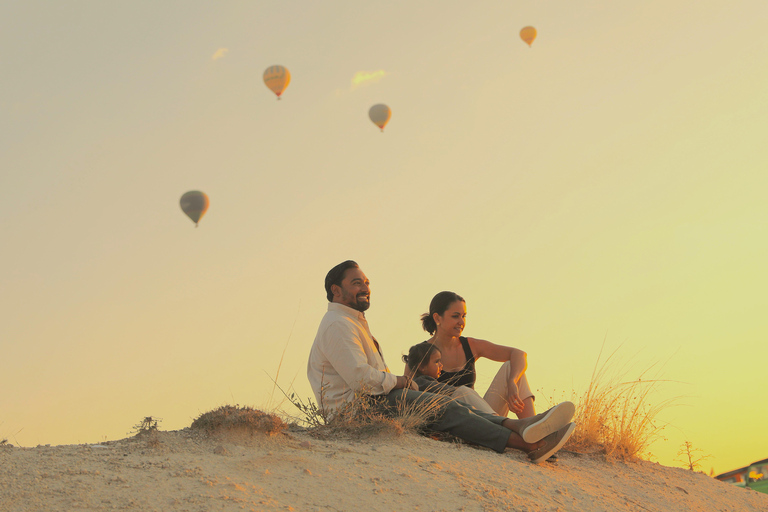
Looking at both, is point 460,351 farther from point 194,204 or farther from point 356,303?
point 194,204

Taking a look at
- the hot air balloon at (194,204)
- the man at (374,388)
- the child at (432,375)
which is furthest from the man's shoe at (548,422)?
the hot air balloon at (194,204)

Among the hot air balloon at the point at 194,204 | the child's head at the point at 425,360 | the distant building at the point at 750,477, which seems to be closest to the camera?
the child's head at the point at 425,360

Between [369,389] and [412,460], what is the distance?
34.5 inches

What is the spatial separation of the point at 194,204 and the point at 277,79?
6.03 metres

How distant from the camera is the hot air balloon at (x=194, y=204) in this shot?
2120 centimetres

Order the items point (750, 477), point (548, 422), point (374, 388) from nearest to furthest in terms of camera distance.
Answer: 1. point (548, 422)
2. point (374, 388)
3. point (750, 477)

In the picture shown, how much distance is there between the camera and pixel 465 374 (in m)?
6.66

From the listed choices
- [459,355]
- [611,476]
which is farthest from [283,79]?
[611,476]

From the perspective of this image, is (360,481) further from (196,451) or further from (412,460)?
(196,451)

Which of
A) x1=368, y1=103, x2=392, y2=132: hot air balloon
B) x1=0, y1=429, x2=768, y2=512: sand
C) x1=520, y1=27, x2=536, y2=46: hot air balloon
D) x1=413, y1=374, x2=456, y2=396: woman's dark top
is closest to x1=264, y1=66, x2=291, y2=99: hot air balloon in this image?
x1=368, y1=103, x2=392, y2=132: hot air balloon

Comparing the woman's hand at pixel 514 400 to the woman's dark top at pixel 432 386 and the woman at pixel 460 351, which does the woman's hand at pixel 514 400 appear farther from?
the woman's dark top at pixel 432 386

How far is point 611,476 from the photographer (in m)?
5.71

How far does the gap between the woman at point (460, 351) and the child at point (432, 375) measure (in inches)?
7.0

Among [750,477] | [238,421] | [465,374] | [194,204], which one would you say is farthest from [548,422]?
[194,204]
